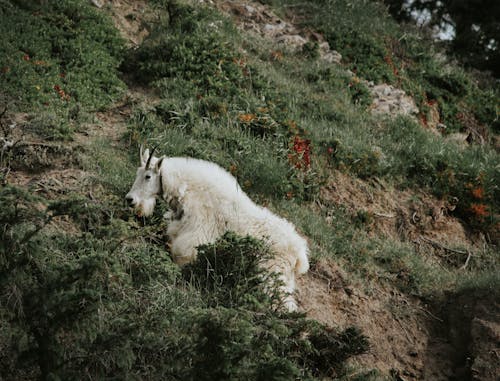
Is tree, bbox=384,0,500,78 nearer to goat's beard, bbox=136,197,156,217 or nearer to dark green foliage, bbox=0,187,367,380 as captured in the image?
goat's beard, bbox=136,197,156,217

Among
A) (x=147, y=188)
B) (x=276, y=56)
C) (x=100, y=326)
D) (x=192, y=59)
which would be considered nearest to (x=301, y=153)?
(x=192, y=59)

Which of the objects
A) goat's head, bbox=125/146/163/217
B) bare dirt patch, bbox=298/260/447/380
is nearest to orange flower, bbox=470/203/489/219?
bare dirt patch, bbox=298/260/447/380

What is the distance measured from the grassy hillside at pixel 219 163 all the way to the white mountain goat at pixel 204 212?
256 millimetres

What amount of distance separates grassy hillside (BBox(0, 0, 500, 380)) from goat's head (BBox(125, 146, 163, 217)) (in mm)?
160

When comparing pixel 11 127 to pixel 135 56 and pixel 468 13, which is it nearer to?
pixel 135 56

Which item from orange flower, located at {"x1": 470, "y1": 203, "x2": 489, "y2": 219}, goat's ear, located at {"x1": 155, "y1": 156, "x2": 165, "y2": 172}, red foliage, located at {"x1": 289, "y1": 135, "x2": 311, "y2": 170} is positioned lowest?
red foliage, located at {"x1": 289, "y1": 135, "x2": 311, "y2": 170}

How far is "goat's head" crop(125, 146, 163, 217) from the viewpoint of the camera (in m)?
7.48

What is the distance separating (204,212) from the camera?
291 inches

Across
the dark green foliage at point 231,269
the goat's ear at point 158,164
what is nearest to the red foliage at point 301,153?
the goat's ear at point 158,164

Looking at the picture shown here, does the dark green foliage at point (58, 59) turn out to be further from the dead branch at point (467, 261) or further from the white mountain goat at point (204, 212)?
the dead branch at point (467, 261)

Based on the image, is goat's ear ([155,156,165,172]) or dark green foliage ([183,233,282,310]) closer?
dark green foliage ([183,233,282,310])

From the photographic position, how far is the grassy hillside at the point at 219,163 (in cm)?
456

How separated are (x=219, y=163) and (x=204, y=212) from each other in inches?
93.7

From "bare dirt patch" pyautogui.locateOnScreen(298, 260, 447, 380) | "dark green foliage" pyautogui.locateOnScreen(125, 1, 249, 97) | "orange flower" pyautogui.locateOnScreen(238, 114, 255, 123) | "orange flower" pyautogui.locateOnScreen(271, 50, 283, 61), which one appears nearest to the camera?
"bare dirt patch" pyautogui.locateOnScreen(298, 260, 447, 380)
